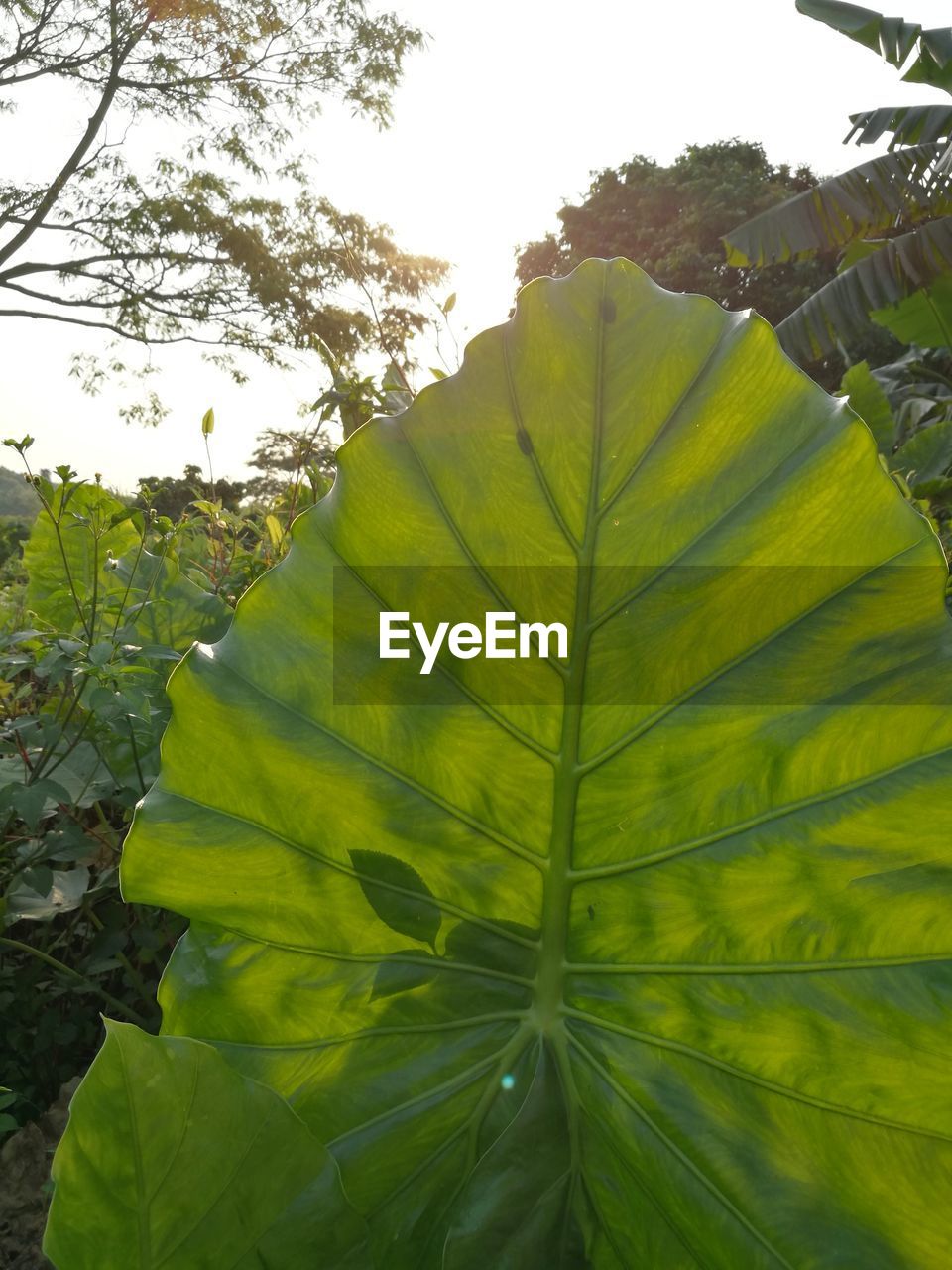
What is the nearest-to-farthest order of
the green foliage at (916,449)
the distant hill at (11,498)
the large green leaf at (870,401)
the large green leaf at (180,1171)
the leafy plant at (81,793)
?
the large green leaf at (180,1171) → the leafy plant at (81,793) → the green foliage at (916,449) → the large green leaf at (870,401) → the distant hill at (11,498)

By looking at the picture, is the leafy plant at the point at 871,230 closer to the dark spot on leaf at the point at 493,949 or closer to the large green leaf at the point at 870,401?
the large green leaf at the point at 870,401

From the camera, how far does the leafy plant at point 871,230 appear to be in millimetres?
5188

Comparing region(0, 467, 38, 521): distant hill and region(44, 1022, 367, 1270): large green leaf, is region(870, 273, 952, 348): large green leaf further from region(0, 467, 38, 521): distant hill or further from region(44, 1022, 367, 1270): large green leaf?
region(0, 467, 38, 521): distant hill

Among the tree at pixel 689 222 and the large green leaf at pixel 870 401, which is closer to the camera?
the large green leaf at pixel 870 401

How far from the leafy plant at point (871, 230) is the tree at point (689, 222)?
24.0 ft

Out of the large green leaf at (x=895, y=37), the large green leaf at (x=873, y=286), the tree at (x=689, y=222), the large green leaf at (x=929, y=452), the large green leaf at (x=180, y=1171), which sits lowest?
the large green leaf at (x=180, y=1171)

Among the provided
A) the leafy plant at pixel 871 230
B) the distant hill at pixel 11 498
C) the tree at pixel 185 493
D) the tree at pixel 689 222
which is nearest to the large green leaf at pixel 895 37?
the leafy plant at pixel 871 230

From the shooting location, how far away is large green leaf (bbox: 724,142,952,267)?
17.2ft

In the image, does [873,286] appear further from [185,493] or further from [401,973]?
[185,493]

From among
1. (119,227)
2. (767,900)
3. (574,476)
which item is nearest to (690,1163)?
(767,900)

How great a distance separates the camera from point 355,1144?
587 millimetres

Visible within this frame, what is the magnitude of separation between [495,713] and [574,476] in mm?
147

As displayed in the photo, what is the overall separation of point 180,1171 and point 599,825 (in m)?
0.29

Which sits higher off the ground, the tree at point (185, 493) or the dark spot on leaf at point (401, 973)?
the tree at point (185, 493)
